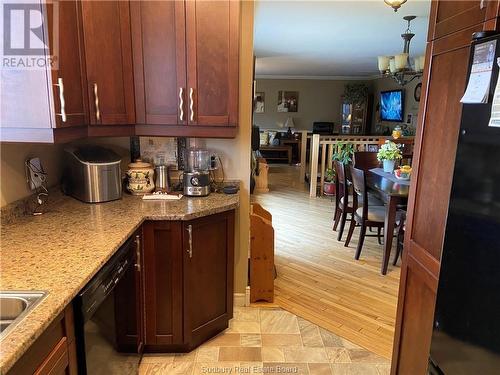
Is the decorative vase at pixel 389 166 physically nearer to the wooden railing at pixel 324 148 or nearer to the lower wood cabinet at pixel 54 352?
the wooden railing at pixel 324 148

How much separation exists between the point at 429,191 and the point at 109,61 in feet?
5.74

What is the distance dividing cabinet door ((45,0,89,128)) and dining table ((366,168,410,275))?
95.9 inches

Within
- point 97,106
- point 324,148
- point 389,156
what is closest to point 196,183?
point 97,106

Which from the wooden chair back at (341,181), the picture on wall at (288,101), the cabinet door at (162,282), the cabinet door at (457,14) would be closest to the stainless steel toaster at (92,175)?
the cabinet door at (162,282)

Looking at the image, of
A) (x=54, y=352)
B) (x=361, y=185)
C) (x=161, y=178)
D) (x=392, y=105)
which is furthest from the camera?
(x=392, y=105)

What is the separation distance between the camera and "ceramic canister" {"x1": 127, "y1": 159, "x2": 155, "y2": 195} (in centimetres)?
228

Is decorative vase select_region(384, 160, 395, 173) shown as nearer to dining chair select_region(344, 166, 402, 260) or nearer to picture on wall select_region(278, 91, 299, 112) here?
dining chair select_region(344, 166, 402, 260)

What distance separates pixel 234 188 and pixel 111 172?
0.77 metres

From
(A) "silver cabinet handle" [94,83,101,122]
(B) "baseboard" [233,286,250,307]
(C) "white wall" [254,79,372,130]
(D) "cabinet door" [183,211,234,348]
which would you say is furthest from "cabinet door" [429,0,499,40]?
(C) "white wall" [254,79,372,130]

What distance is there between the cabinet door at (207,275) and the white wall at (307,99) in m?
9.23

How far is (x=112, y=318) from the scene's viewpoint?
1.62 meters

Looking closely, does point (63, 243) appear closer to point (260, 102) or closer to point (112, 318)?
→ point (112, 318)

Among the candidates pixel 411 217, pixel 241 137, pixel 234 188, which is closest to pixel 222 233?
pixel 234 188

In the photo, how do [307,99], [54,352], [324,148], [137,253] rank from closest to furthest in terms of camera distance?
[54,352] < [137,253] < [324,148] < [307,99]
